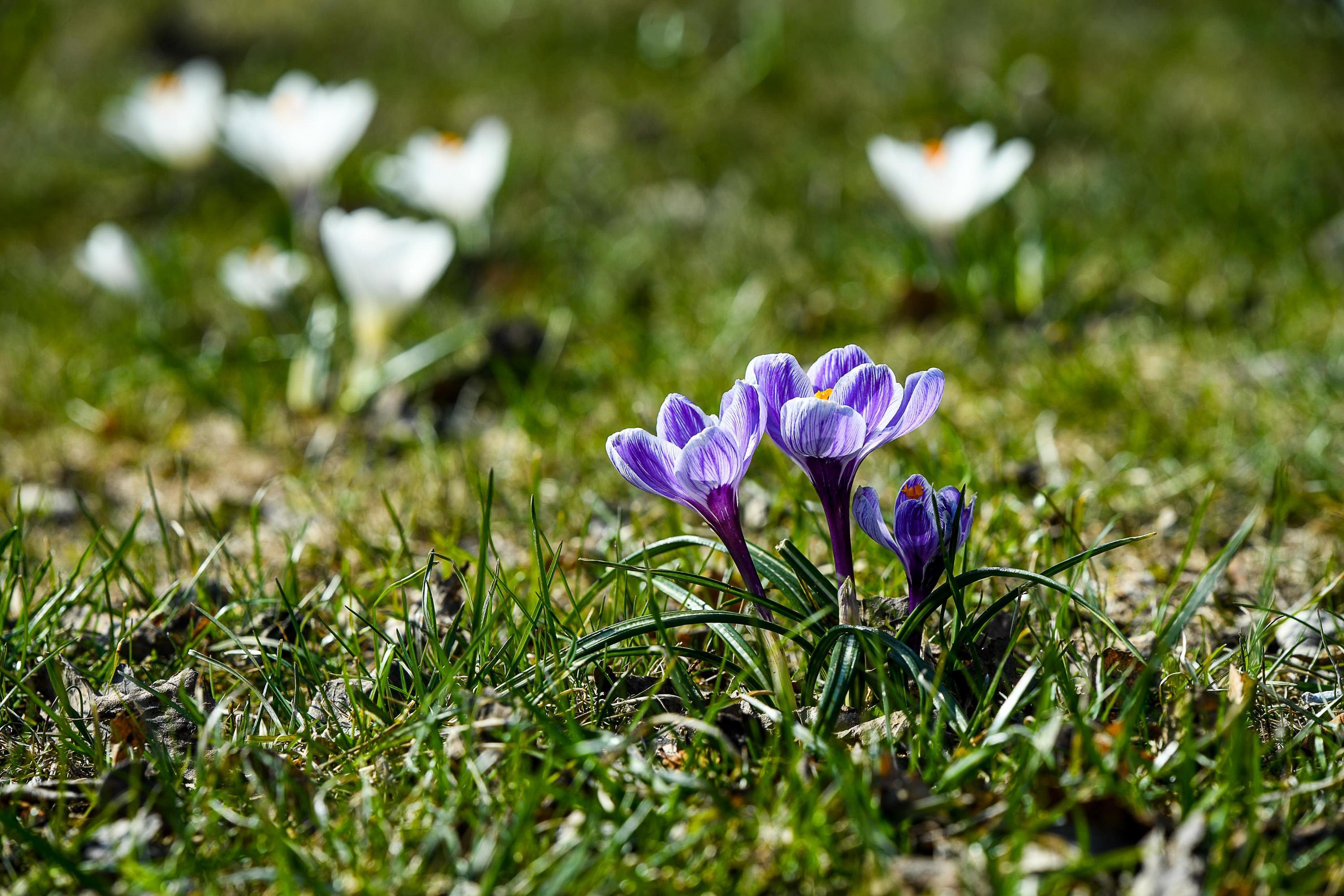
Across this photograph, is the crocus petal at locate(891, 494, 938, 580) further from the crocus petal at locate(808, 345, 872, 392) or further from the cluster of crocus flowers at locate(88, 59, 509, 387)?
the cluster of crocus flowers at locate(88, 59, 509, 387)

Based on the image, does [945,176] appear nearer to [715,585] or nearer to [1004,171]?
[1004,171]

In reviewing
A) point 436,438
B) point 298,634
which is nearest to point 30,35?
point 436,438

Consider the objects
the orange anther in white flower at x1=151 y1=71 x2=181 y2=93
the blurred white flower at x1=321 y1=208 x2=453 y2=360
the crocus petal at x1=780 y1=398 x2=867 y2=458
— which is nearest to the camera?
the crocus petal at x1=780 y1=398 x2=867 y2=458

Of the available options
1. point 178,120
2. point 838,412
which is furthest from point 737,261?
point 838,412

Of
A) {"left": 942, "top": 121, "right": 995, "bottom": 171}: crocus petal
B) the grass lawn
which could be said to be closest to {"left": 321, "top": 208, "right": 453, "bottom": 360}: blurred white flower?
the grass lawn

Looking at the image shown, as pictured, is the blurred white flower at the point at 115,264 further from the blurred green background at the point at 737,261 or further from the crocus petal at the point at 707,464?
the crocus petal at the point at 707,464

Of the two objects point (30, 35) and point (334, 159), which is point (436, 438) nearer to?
point (334, 159)
